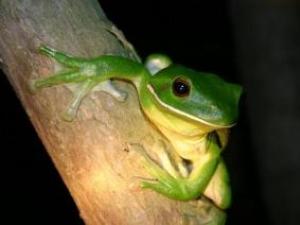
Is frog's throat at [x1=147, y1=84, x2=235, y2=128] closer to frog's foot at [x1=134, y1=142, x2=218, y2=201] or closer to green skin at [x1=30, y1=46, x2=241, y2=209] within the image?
green skin at [x1=30, y1=46, x2=241, y2=209]

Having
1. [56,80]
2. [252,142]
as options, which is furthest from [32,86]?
[252,142]

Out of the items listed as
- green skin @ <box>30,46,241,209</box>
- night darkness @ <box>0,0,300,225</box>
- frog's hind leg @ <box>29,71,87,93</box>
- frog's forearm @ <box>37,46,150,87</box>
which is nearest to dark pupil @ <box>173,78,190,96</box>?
green skin @ <box>30,46,241,209</box>

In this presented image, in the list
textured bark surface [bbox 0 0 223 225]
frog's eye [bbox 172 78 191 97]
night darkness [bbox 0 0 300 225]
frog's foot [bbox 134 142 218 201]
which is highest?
textured bark surface [bbox 0 0 223 225]

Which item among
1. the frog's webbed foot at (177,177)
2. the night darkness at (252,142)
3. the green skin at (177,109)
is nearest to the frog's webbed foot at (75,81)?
the green skin at (177,109)

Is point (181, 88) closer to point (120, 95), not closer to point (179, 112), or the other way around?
point (179, 112)

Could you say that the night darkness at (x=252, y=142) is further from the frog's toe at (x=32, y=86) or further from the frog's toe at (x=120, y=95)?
the frog's toe at (x=32, y=86)

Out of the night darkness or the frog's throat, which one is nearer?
the frog's throat

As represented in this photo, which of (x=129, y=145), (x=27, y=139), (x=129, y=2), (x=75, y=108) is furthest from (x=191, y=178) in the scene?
(x=129, y=2)
